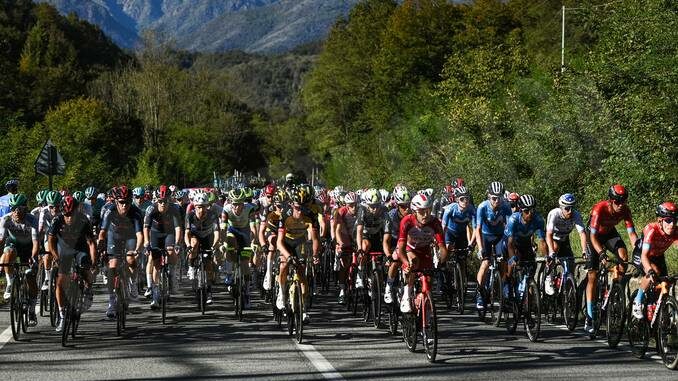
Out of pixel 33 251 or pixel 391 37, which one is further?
pixel 391 37

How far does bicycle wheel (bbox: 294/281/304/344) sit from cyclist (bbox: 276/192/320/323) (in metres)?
0.31

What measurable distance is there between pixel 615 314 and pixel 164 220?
749 centimetres

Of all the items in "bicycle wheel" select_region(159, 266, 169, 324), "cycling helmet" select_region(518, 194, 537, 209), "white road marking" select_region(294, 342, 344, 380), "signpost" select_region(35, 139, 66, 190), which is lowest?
"white road marking" select_region(294, 342, 344, 380)

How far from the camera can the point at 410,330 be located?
10383mm

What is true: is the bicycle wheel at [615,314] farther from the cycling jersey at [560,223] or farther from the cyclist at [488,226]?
the cyclist at [488,226]

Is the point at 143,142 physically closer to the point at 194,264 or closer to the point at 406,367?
the point at 194,264

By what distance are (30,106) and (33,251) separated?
64625 millimetres

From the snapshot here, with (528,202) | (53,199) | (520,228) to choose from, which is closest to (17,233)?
(53,199)

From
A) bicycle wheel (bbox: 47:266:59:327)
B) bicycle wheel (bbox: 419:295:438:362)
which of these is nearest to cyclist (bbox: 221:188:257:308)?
bicycle wheel (bbox: 47:266:59:327)

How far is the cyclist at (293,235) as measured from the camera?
456 inches

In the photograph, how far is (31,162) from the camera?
29.3 m

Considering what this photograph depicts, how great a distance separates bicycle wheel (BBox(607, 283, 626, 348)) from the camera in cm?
1048

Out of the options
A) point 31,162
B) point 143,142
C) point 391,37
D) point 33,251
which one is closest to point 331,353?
point 33,251

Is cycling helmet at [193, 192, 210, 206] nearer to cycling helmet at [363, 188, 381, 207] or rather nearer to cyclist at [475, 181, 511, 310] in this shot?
cycling helmet at [363, 188, 381, 207]
